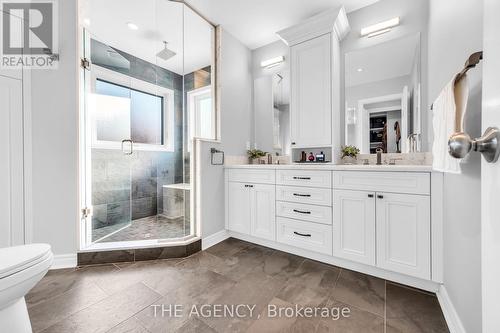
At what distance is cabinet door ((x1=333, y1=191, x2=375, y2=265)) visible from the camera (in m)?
1.69

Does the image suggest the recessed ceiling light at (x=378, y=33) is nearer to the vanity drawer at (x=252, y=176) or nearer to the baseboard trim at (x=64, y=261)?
the vanity drawer at (x=252, y=176)

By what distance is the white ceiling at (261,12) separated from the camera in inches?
87.5

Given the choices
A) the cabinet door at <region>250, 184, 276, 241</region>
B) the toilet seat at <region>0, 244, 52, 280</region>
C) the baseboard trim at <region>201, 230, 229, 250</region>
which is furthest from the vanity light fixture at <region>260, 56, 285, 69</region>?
the toilet seat at <region>0, 244, 52, 280</region>

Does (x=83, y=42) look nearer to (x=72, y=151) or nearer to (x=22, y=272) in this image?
(x=72, y=151)

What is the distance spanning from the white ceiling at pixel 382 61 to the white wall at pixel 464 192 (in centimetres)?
57

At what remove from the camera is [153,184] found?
313 centimetres

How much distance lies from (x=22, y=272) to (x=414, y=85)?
3.12 m

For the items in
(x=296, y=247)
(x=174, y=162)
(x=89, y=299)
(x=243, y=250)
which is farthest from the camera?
(x=174, y=162)

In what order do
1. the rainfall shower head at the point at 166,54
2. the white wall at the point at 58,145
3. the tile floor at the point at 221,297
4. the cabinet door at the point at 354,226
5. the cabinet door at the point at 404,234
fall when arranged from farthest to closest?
the rainfall shower head at the point at 166,54, the white wall at the point at 58,145, the cabinet door at the point at 354,226, the cabinet door at the point at 404,234, the tile floor at the point at 221,297

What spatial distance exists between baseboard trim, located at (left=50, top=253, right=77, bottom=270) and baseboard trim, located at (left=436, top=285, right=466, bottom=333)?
281 cm

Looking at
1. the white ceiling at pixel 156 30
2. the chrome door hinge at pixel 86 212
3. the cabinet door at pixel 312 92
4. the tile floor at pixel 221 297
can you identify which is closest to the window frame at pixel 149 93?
the white ceiling at pixel 156 30

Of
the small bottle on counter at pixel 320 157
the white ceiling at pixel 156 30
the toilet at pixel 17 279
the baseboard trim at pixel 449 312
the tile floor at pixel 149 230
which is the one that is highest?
the white ceiling at pixel 156 30

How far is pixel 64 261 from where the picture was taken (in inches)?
74.4

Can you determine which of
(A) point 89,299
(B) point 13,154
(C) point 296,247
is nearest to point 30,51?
(B) point 13,154
